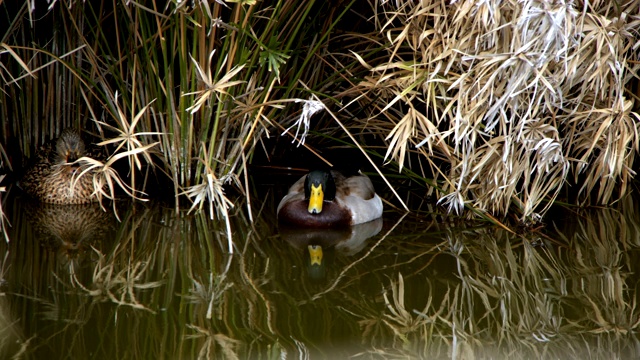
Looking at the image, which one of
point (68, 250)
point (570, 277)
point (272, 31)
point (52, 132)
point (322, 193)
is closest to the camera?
point (570, 277)

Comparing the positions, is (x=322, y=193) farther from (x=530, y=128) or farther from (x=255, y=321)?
(x=255, y=321)

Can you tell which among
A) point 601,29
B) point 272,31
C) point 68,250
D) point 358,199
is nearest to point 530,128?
point 601,29

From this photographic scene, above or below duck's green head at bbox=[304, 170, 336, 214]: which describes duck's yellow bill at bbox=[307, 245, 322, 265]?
below

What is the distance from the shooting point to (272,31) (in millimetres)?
4414

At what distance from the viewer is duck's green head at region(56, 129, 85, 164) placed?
4902 millimetres

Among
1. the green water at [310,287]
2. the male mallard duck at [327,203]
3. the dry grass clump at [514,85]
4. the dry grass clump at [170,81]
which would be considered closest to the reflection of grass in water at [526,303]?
the green water at [310,287]

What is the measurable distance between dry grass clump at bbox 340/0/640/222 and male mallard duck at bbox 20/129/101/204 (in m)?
1.78

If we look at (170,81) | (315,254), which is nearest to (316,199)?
(315,254)

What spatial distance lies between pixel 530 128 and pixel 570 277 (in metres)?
0.82

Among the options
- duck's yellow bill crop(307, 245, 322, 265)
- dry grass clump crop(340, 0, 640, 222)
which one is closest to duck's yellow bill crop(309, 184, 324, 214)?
duck's yellow bill crop(307, 245, 322, 265)

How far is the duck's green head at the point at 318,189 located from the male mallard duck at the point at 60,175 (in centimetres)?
136

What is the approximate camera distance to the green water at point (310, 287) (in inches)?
119

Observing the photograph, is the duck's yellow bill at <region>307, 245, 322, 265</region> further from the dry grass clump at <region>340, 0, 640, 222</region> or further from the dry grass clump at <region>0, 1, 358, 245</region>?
the dry grass clump at <region>340, 0, 640, 222</region>

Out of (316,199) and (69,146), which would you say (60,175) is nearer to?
(69,146)
